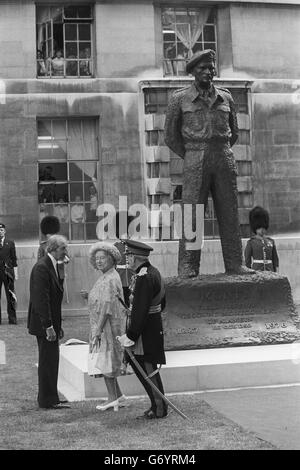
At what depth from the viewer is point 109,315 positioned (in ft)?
26.9

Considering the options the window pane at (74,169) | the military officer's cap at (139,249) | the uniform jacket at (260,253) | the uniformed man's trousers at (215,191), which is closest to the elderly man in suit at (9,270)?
the window pane at (74,169)

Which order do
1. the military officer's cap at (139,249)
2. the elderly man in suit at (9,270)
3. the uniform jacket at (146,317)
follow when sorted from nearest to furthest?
1. the uniform jacket at (146,317)
2. the military officer's cap at (139,249)
3. the elderly man in suit at (9,270)

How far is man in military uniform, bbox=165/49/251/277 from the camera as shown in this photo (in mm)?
10547

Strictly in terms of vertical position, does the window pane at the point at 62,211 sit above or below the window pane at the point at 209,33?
below

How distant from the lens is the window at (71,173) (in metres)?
18.6

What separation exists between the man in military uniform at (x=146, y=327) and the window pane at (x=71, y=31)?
12.1 metres

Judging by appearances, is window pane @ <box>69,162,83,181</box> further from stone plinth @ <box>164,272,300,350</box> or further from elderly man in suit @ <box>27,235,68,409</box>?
elderly man in suit @ <box>27,235,68,409</box>

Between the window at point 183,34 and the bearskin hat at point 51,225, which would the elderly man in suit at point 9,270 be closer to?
the bearskin hat at point 51,225

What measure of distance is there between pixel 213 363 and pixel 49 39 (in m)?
11.6

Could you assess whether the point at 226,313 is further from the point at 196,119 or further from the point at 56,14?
the point at 56,14

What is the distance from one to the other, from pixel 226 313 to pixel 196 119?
2409 millimetres

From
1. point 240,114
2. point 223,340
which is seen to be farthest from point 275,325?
point 240,114

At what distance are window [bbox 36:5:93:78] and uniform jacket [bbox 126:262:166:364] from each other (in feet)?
38.9
